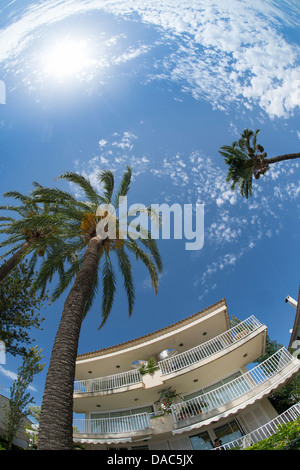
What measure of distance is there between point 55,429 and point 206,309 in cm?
1316

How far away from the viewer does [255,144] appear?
14.1 meters

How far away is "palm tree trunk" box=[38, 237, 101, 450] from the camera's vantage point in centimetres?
426

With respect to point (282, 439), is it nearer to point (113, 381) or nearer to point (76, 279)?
point (76, 279)

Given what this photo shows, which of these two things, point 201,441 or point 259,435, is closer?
point 259,435

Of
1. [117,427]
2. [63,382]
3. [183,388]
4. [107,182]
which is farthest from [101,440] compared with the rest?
[107,182]

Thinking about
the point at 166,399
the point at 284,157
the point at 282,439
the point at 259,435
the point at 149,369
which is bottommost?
the point at 282,439

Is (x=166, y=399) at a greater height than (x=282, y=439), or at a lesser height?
greater

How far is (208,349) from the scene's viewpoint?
1511cm

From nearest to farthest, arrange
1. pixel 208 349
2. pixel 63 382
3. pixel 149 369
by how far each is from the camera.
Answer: pixel 63 382, pixel 149 369, pixel 208 349

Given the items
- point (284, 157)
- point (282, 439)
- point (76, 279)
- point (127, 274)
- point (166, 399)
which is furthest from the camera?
point (166, 399)

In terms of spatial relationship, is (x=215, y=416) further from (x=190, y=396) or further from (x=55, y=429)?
(x=55, y=429)

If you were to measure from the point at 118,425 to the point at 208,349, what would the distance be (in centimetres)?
741

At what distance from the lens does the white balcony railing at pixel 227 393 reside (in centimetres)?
1167
